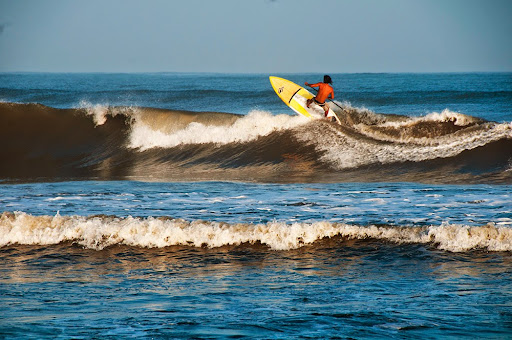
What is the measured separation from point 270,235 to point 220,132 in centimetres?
1061

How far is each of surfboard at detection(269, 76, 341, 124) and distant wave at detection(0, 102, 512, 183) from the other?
26 centimetres

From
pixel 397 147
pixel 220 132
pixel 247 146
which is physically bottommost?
pixel 247 146

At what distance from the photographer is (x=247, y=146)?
55.9 feet

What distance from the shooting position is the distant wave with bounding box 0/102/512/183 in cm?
1389

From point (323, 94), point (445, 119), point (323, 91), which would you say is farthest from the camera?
point (445, 119)

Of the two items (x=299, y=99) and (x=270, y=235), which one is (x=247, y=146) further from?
(x=270, y=235)

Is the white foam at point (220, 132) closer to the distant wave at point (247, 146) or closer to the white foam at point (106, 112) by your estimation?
the distant wave at point (247, 146)

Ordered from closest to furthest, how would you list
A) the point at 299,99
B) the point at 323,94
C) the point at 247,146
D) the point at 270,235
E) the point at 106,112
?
the point at 270,235
the point at 323,94
the point at 247,146
the point at 299,99
the point at 106,112

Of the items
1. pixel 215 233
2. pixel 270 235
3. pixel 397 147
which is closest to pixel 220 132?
pixel 397 147

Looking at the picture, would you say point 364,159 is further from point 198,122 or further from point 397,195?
point 198,122

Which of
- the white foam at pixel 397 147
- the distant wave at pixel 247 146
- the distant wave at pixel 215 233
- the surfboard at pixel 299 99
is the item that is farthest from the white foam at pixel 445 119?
the distant wave at pixel 215 233

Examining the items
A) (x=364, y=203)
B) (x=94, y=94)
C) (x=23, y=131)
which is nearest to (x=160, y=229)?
(x=364, y=203)

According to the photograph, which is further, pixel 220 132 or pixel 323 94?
pixel 220 132

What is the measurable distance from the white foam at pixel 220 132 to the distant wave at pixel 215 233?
9.47m
